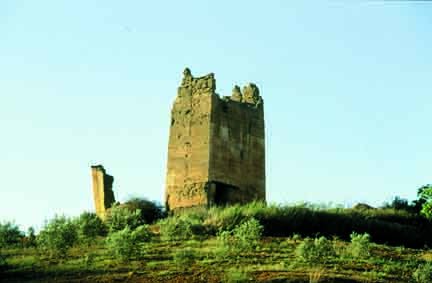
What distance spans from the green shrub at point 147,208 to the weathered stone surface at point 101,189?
4.70 feet

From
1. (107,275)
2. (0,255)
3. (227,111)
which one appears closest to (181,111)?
(227,111)

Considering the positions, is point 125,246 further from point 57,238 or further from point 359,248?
point 359,248

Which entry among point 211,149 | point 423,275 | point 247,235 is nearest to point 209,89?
point 211,149

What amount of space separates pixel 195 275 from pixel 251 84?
16811 mm

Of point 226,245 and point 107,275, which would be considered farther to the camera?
point 226,245

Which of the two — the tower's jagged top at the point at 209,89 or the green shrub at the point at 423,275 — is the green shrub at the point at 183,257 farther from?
the tower's jagged top at the point at 209,89

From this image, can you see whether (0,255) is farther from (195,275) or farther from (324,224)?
(324,224)

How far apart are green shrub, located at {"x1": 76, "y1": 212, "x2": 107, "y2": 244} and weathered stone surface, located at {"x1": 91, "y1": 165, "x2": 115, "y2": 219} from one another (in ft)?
11.9

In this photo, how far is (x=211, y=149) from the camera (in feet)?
108

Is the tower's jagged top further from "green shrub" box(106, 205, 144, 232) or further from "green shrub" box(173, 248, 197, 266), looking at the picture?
"green shrub" box(173, 248, 197, 266)

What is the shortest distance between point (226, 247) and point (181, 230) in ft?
11.8

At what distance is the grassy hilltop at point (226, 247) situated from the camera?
21.1 m

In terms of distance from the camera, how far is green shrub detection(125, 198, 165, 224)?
3281 cm

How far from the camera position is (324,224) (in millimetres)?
29656
